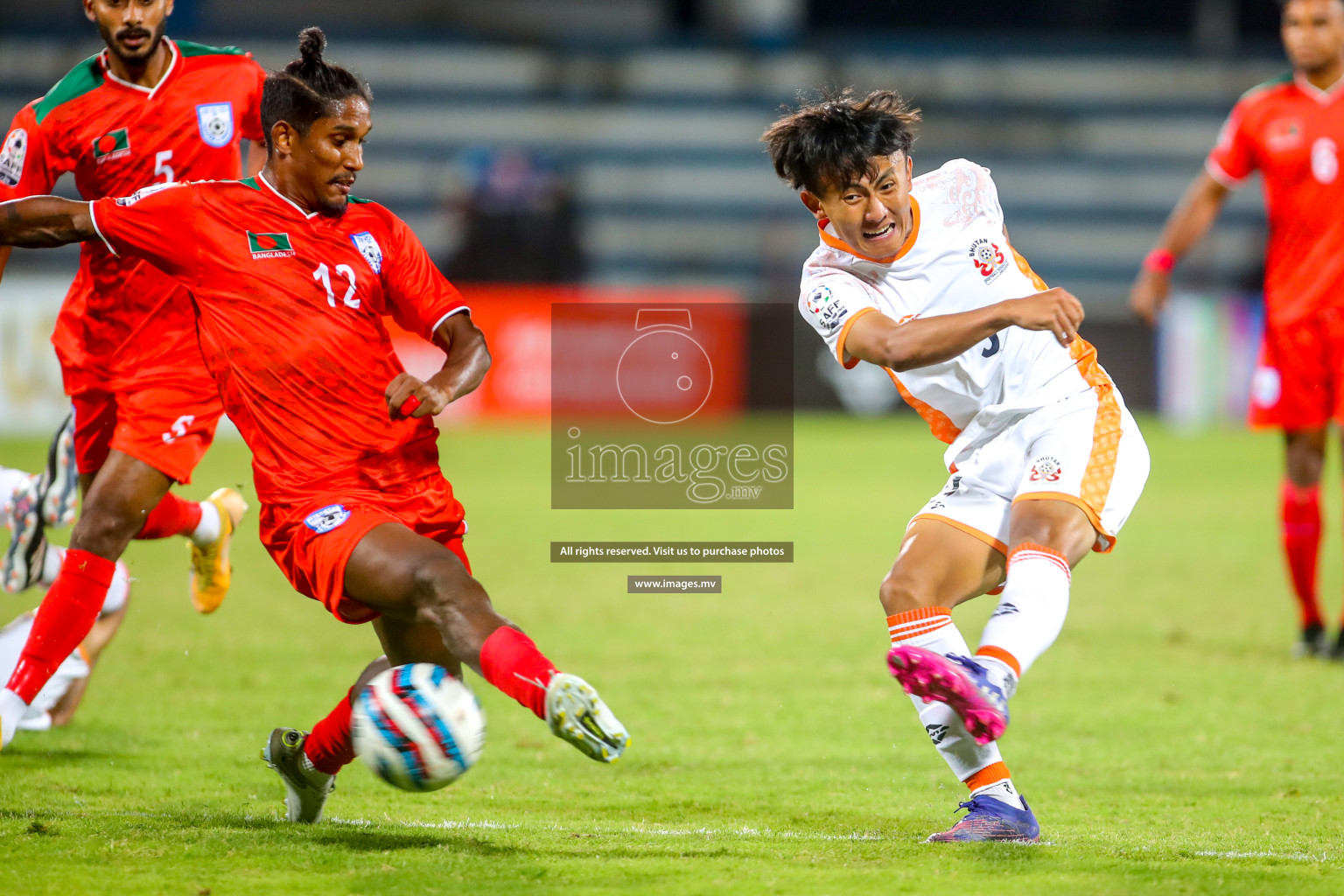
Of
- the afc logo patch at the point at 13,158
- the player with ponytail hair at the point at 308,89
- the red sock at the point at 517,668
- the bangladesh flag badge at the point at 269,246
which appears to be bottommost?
the red sock at the point at 517,668

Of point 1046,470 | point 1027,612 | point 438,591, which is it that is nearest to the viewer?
point 438,591

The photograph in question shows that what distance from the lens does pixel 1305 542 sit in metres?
6.74

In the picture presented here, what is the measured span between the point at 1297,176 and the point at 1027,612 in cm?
411

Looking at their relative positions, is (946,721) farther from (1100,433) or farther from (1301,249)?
(1301,249)

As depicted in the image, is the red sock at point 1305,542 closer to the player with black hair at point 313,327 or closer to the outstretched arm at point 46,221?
the player with black hair at point 313,327

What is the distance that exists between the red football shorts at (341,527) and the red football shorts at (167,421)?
0.83 m

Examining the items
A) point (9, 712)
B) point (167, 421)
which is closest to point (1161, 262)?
point (167, 421)

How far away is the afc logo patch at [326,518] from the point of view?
3697 mm

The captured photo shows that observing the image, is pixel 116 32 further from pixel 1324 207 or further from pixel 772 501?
pixel 772 501

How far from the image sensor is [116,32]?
464 cm

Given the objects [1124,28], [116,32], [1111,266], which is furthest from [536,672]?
[1124,28]

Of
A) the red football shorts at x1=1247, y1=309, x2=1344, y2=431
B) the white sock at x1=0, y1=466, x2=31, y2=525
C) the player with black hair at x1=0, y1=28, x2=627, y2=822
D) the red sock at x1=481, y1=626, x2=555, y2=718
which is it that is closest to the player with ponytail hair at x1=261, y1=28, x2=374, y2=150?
the player with black hair at x1=0, y1=28, x2=627, y2=822

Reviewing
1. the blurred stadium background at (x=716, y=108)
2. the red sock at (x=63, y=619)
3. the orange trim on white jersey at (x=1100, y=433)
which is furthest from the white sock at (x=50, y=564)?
the blurred stadium background at (x=716, y=108)

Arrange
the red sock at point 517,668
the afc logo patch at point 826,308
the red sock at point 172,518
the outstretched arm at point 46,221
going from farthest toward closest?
the red sock at point 172,518 → the outstretched arm at point 46,221 → the afc logo patch at point 826,308 → the red sock at point 517,668
